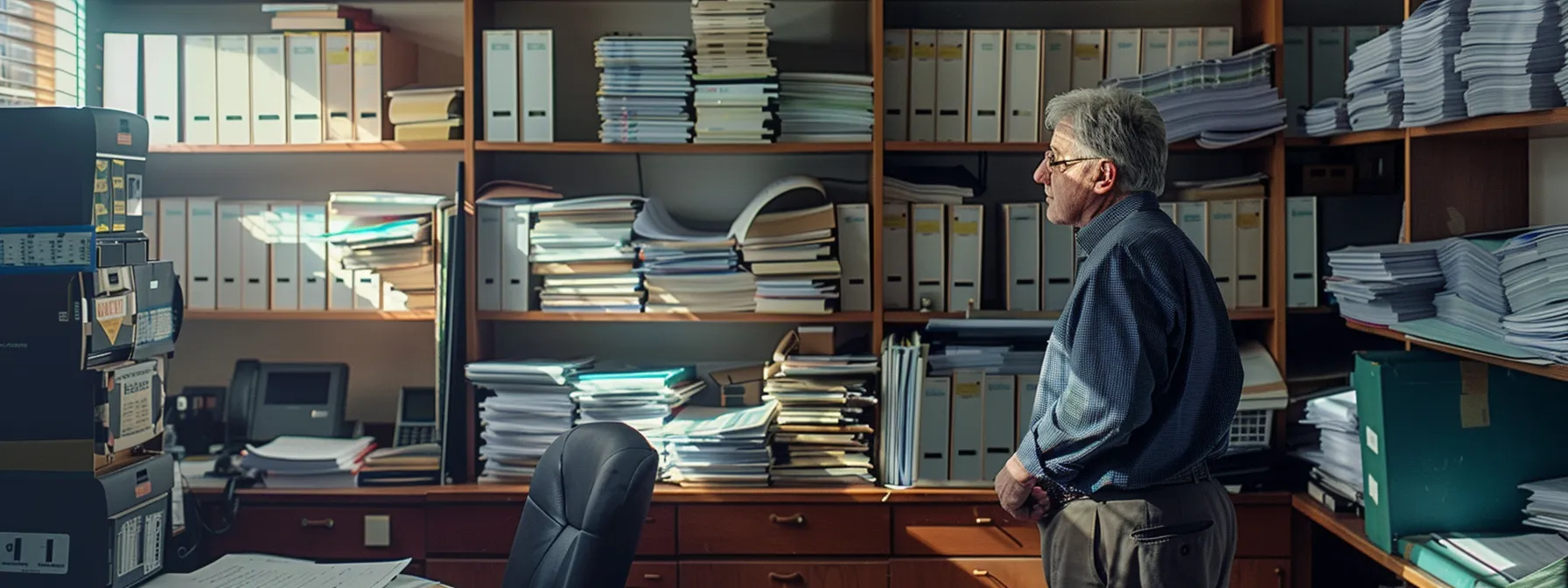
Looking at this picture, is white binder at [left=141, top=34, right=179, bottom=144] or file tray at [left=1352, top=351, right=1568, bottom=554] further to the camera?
white binder at [left=141, top=34, right=179, bottom=144]

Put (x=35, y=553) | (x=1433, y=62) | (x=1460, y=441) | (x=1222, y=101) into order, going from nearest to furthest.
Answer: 1. (x=35, y=553)
2. (x=1433, y=62)
3. (x=1460, y=441)
4. (x=1222, y=101)

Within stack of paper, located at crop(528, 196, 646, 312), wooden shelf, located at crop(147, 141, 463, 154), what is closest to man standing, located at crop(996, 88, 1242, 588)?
stack of paper, located at crop(528, 196, 646, 312)

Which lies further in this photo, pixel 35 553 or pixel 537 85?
pixel 537 85

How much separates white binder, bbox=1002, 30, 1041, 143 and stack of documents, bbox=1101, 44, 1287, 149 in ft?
0.79

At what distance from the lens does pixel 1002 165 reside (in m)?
3.48

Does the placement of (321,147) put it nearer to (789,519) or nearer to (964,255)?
(789,519)

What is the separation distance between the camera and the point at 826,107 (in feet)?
10.4

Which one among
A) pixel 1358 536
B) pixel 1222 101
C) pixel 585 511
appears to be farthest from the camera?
pixel 1222 101

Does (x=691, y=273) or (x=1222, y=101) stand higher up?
(x=1222, y=101)

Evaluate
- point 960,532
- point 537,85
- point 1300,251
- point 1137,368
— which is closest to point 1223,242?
point 1300,251

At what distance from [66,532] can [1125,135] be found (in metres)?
2.03

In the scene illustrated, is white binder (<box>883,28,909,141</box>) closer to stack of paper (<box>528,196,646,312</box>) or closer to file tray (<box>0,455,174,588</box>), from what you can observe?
stack of paper (<box>528,196,646,312</box>)

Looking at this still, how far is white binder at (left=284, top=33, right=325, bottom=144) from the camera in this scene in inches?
126

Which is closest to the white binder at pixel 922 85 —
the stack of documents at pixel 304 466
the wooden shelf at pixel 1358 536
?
the wooden shelf at pixel 1358 536
